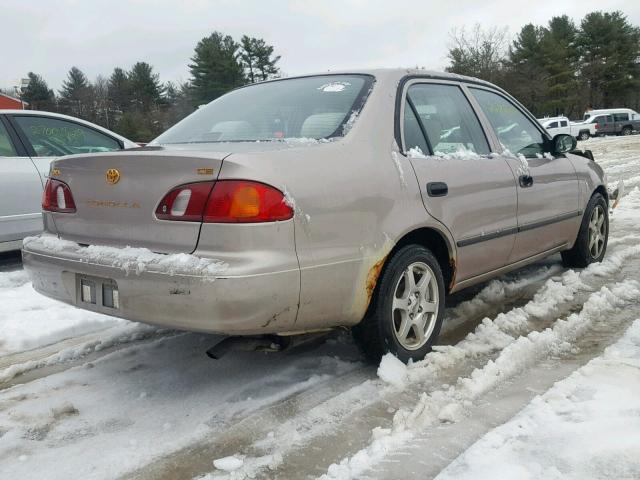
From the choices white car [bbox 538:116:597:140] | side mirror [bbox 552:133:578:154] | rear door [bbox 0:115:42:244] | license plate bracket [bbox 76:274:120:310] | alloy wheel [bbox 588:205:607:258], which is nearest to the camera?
license plate bracket [bbox 76:274:120:310]

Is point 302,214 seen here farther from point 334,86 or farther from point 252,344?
point 334,86

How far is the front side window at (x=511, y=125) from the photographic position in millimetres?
4129

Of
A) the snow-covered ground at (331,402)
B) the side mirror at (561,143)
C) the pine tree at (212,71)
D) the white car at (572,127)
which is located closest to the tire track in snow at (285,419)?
the snow-covered ground at (331,402)

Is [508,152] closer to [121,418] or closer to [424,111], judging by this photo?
[424,111]

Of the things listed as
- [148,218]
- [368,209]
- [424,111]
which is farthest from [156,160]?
[424,111]

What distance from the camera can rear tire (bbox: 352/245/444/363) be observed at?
3000mm

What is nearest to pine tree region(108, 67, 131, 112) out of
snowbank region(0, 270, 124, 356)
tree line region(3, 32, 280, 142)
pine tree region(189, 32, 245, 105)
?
tree line region(3, 32, 280, 142)

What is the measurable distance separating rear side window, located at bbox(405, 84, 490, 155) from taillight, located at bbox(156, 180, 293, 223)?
128 cm

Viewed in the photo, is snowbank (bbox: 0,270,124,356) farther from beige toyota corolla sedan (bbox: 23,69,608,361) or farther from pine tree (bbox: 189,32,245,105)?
pine tree (bbox: 189,32,245,105)

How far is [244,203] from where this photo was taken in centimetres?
245

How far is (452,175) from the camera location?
3.41 m

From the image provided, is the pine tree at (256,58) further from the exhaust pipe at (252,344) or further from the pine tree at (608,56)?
the exhaust pipe at (252,344)

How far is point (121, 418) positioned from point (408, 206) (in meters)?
1.70

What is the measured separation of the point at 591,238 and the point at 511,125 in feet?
5.00
